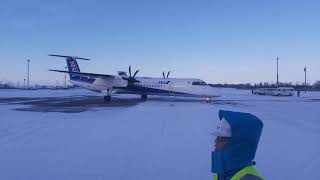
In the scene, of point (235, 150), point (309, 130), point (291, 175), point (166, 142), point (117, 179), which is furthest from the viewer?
point (309, 130)

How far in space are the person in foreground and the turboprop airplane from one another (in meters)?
30.6

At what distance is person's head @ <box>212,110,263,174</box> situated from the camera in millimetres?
2883

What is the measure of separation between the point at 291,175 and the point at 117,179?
309 cm

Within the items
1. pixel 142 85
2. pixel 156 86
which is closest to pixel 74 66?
pixel 142 85

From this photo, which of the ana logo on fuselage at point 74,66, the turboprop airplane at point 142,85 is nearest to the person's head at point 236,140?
the turboprop airplane at point 142,85

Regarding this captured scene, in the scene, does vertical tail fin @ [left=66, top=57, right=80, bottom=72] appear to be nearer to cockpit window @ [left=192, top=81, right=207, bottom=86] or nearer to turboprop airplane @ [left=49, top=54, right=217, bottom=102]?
turboprop airplane @ [left=49, top=54, right=217, bottom=102]

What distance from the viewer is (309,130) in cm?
1309

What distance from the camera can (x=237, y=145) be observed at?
295cm

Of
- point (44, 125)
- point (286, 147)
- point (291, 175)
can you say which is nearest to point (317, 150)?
point (286, 147)

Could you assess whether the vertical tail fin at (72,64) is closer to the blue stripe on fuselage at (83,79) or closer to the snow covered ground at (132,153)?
the blue stripe on fuselage at (83,79)

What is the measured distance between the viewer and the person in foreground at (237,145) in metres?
2.86

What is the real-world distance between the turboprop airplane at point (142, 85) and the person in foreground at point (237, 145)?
30.6 m

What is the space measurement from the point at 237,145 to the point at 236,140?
0.16 feet

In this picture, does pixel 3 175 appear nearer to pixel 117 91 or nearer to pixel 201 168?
pixel 201 168
